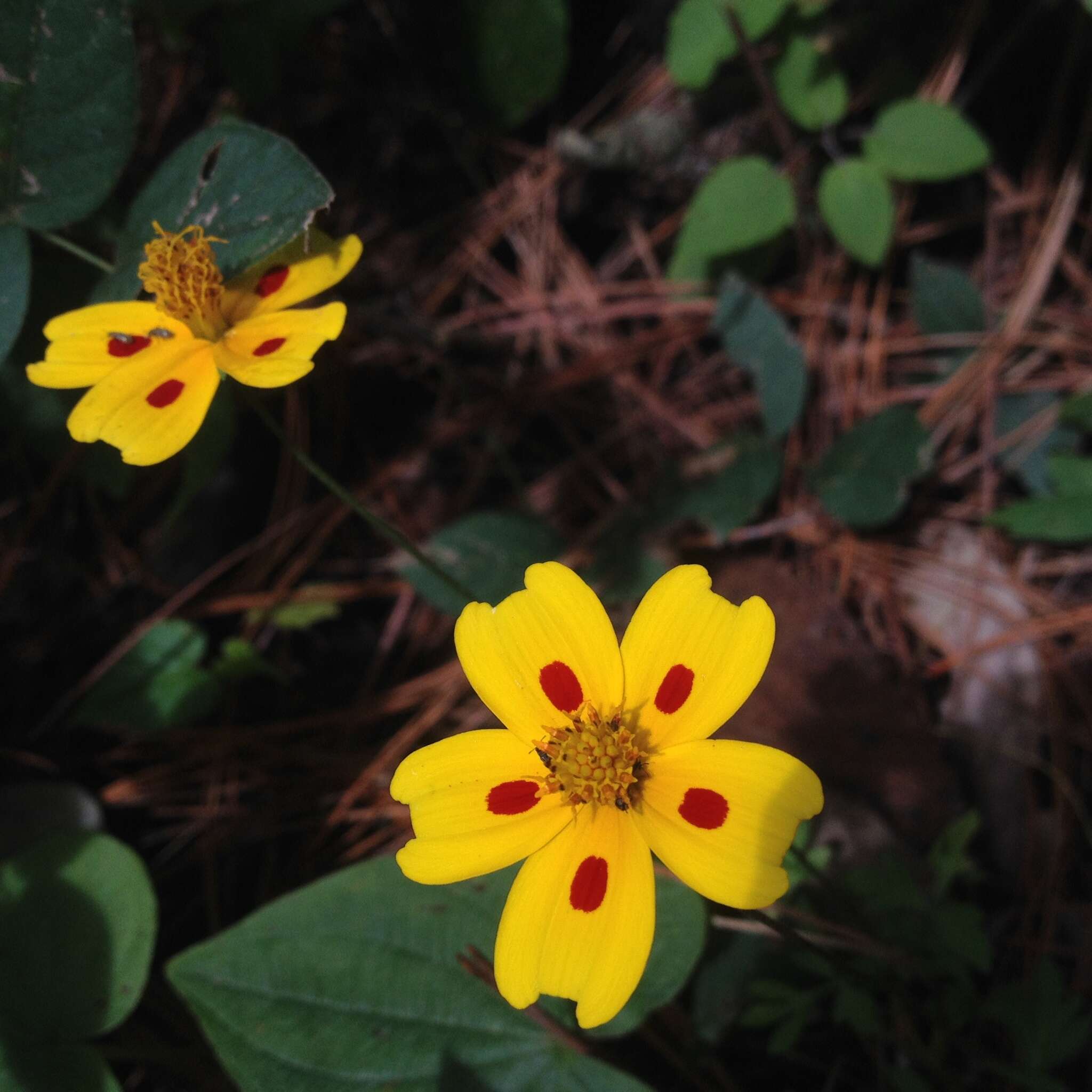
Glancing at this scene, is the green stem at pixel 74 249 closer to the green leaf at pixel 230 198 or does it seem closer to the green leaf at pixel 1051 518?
the green leaf at pixel 230 198

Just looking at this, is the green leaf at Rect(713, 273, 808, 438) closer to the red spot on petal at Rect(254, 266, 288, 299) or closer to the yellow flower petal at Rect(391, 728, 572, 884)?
the red spot on petal at Rect(254, 266, 288, 299)

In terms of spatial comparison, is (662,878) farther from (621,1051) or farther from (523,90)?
(523,90)

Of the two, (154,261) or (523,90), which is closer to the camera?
(154,261)

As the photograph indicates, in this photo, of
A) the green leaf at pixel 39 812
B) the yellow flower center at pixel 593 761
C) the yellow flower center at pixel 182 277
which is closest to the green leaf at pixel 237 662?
the green leaf at pixel 39 812

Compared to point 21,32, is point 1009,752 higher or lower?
lower

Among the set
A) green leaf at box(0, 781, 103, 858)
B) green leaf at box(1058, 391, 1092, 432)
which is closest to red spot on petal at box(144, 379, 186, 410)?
green leaf at box(0, 781, 103, 858)

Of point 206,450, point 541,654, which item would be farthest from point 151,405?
point 541,654

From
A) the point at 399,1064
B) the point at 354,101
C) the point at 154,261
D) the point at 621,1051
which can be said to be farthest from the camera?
the point at 354,101

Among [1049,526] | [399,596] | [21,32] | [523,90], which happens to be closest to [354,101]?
[523,90]
